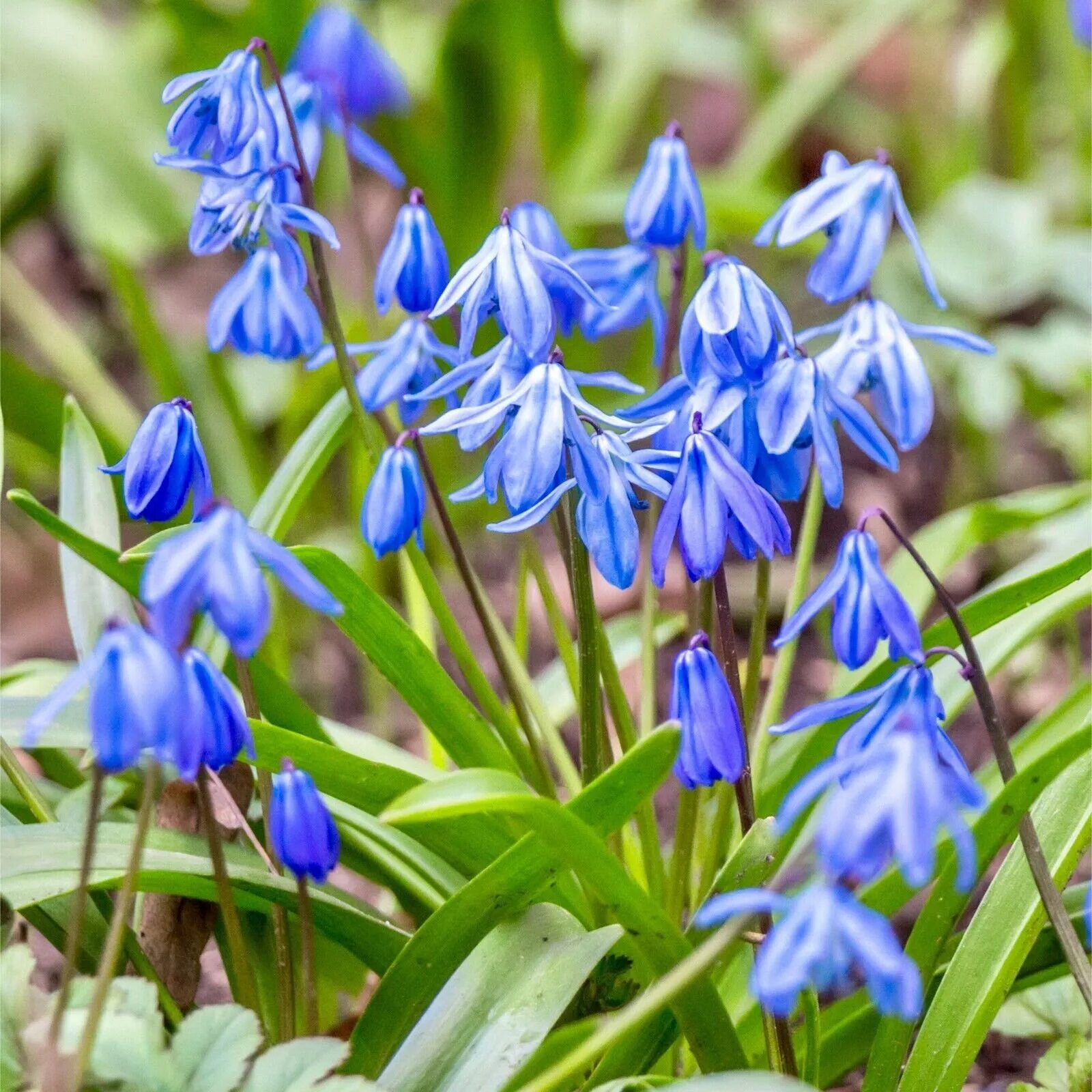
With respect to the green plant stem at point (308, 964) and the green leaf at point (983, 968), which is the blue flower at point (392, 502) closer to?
the green plant stem at point (308, 964)

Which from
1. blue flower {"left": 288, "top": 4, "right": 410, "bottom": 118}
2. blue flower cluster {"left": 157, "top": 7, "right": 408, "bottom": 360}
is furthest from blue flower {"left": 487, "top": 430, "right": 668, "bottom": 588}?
blue flower {"left": 288, "top": 4, "right": 410, "bottom": 118}

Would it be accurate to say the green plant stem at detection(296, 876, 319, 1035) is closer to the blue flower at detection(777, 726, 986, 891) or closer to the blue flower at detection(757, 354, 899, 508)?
the blue flower at detection(777, 726, 986, 891)

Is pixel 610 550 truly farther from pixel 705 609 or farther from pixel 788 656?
pixel 788 656

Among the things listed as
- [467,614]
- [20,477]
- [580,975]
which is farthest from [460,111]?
[580,975]

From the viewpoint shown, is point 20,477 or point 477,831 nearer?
point 477,831

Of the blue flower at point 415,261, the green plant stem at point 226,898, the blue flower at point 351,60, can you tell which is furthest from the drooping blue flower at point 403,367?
the blue flower at point 351,60

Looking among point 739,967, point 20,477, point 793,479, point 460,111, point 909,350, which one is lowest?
point 739,967

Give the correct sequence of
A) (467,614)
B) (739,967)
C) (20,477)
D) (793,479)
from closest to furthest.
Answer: (793,479)
(739,967)
(467,614)
(20,477)
